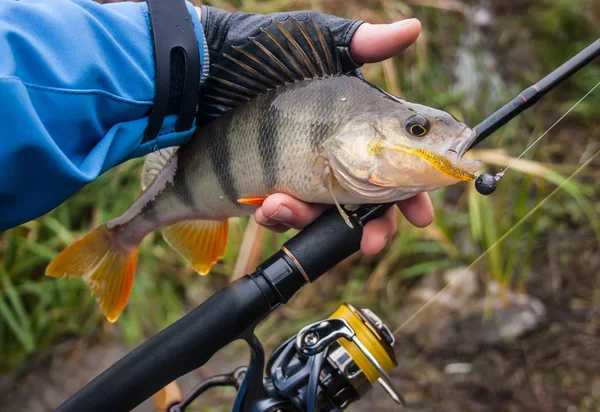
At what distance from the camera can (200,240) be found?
173 centimetres

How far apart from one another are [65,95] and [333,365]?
0.86 metres

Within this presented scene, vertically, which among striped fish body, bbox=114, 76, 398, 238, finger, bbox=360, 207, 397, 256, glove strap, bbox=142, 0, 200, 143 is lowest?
finger, bbox=360, 207, 397, 256

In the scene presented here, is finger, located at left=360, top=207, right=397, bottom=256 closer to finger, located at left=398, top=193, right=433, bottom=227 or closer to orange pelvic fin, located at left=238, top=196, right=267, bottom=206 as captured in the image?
finger, located at left=398, top=193, right=433, bottom=227

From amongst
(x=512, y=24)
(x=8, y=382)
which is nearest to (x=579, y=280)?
(x=512, y=24)

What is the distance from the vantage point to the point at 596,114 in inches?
136

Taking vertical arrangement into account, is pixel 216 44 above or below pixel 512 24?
above

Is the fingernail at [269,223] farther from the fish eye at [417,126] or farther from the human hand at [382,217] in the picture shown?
the fish eye at [417,126]

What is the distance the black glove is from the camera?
5.07 ft

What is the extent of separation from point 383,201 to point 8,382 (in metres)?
2.33

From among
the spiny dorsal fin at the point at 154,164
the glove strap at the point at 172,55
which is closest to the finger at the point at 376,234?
the glove strap at the point at 172,55

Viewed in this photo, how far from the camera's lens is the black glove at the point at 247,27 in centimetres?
154

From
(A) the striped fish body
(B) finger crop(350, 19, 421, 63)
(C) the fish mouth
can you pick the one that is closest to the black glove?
(B) finger crop(350, 19, 421, 63)

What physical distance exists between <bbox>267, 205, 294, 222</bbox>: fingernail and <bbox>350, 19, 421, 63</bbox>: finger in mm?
473

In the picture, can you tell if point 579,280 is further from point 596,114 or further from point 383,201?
point 383,201
